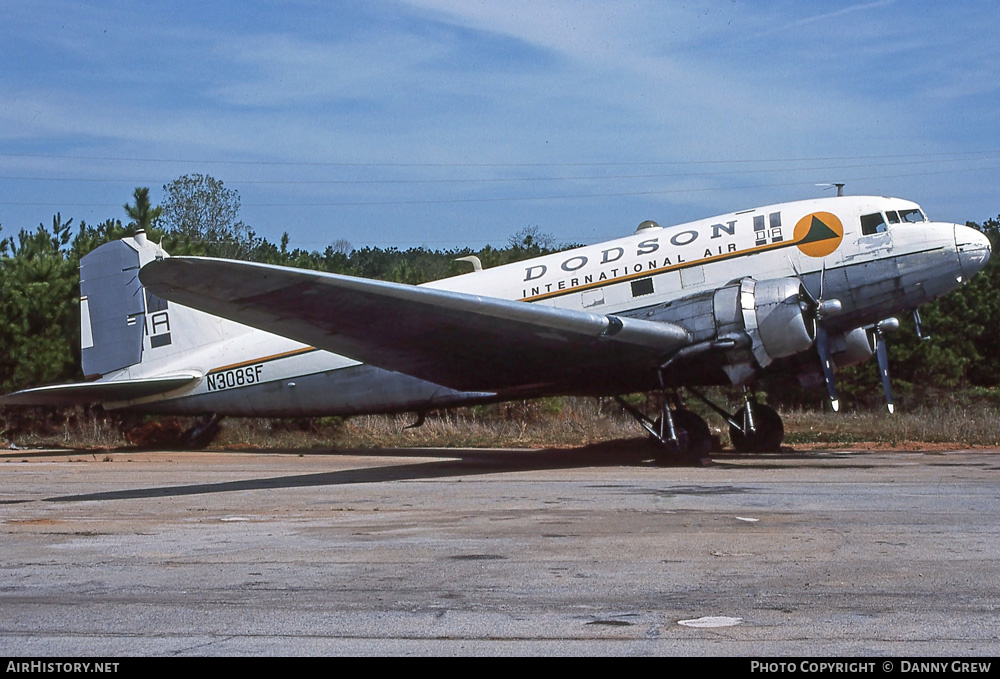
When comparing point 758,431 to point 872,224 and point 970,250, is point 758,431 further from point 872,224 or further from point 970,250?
point 970,250

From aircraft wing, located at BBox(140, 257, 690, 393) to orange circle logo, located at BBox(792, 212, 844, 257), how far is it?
2703 millimetres

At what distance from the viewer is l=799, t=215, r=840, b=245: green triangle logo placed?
16.5 meters

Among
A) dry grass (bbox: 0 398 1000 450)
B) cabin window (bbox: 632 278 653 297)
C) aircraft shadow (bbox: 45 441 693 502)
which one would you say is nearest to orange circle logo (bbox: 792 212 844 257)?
cabin window (bbox: 632 278 653 297)

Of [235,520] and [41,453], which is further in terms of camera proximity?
[41,453]

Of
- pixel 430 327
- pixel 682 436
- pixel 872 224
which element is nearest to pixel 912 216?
pixel 872 224

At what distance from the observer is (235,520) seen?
9.79 metres

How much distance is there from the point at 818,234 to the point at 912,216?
172cm

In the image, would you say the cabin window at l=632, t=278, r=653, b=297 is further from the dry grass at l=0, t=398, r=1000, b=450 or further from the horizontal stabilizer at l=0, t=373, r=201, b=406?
the horizontal stabilizer at l=0, t=373, r=201, b=406

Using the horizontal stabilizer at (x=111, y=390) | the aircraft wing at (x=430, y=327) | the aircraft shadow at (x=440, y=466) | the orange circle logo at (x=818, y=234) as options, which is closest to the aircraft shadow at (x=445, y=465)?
the aircraft shadow at (x=440, y=466)

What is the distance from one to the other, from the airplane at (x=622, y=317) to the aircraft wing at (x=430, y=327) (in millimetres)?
34

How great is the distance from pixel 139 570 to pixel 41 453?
55.9ft

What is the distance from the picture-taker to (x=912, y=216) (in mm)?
16812
